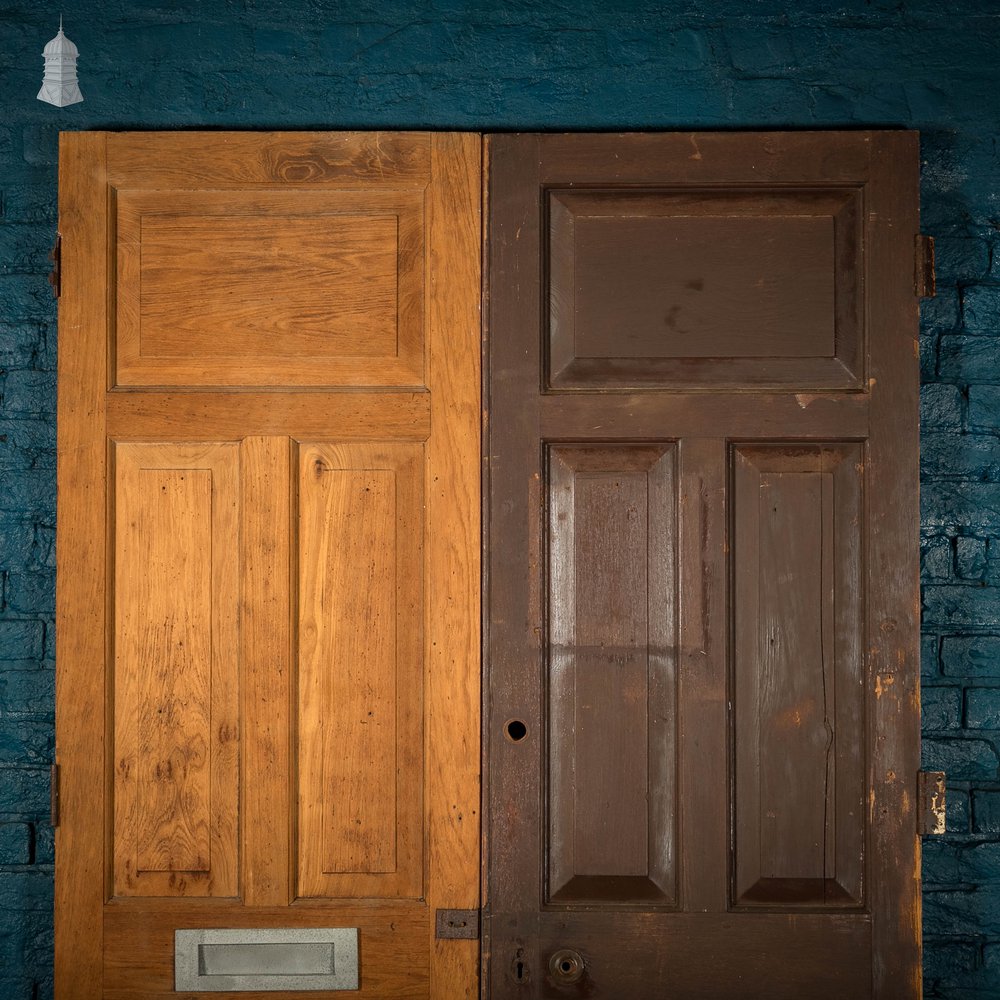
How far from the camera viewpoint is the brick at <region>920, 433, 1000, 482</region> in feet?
6.21

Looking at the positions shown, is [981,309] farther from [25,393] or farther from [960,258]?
[25,393]

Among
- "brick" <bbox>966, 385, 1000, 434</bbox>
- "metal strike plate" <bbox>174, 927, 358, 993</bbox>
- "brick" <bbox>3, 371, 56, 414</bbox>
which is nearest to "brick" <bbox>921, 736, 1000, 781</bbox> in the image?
"brick" <bbox>966, 385, 1000, 434</bbox>

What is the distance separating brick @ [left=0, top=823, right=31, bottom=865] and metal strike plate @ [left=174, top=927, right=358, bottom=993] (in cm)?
39

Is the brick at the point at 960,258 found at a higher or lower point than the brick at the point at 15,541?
higher

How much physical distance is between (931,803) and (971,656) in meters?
0.32

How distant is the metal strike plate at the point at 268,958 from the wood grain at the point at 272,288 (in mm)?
1101

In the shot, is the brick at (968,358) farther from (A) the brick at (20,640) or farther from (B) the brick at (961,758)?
(A) the brick at (20,640)

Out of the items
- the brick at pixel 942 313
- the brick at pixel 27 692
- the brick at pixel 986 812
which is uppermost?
the brick at pixel 942 313

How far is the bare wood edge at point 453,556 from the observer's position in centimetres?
179

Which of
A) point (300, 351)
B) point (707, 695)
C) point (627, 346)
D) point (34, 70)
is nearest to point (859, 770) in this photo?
point (707, 695)

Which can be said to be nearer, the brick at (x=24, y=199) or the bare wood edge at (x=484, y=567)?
the bare wood edge at (x=484, y=567)

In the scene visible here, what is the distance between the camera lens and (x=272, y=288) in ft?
5.97

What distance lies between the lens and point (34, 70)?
6.17ft

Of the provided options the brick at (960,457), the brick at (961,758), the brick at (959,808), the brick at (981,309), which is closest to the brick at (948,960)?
the brick at (959,808)
